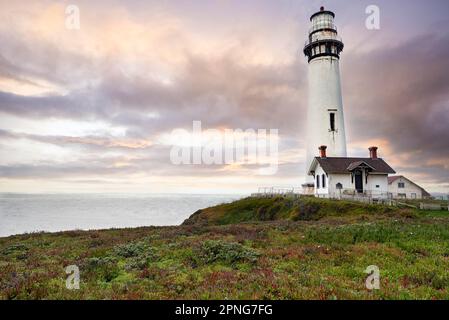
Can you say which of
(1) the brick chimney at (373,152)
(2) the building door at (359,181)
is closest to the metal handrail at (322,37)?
(1) the brick chimney at (373,152)

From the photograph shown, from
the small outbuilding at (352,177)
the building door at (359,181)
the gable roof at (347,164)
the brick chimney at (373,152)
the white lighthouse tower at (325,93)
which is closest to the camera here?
the small outbuilding at (352,177)

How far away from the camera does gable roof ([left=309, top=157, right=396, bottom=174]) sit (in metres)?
41.9

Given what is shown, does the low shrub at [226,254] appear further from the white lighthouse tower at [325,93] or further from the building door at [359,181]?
the white lighthouse tower at [325,93]

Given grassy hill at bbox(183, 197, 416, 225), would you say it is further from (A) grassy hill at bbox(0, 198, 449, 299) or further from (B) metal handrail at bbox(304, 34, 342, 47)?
(B) metal handrail at bbox(304, 34, 342, 47)

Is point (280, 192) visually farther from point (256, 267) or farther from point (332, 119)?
point (256, 267)

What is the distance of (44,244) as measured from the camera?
768 inches

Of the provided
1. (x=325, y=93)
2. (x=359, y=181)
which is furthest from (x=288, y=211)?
(x=325, y=93)

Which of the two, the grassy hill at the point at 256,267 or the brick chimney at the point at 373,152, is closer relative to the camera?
the grassy hill at the point at 256,267

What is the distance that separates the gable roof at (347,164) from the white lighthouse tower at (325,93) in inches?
139

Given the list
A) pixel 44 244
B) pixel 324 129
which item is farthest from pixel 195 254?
pixel 324 129

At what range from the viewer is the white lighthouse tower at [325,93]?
158 feet

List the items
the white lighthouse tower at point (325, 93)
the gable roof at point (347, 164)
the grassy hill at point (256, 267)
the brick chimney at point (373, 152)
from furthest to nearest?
the white lighthouse tower at point (325, 93), the brick chimney at point (373, 152), the gable roof at point (347, 164), the grassy hill at point (256, 267)

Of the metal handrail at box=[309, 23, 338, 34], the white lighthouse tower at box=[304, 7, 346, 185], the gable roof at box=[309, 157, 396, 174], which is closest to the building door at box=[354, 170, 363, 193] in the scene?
the gable roof at box=[309, 157, 396, 174]

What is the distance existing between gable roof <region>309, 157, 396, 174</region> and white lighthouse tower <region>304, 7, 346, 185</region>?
352cm
